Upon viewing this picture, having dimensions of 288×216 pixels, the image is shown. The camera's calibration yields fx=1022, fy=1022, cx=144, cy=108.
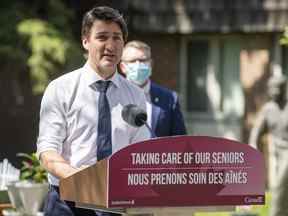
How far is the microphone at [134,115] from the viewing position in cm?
416

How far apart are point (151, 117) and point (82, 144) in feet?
9.31

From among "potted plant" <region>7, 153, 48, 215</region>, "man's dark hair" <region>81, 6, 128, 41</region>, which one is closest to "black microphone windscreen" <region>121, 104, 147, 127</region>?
"man's dark hair" <region>81, 6, 128, 41</region>

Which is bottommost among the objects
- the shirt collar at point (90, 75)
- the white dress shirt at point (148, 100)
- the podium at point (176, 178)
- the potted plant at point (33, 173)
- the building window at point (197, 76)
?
the podium at point (176, 178)

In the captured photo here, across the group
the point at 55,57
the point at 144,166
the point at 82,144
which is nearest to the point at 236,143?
the point at 144,166

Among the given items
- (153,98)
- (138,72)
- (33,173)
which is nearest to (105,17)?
(138,72)

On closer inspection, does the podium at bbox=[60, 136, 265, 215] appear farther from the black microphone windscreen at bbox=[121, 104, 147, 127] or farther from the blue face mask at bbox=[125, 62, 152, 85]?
the blue face mask at bbox=[125, 62, 152, 85]

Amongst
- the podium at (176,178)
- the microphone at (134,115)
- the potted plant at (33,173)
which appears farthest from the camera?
the potted plant at (33,173)

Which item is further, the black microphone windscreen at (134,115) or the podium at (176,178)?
the black microphone windscreen at (134,115)

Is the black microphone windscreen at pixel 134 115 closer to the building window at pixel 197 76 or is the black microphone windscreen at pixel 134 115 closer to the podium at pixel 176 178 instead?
the podium at pixel 176 178

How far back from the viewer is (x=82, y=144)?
4277mm

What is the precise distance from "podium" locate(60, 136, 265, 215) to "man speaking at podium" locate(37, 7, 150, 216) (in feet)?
1.57

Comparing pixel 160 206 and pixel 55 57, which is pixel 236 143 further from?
pixel 55 57

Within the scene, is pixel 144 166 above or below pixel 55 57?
below

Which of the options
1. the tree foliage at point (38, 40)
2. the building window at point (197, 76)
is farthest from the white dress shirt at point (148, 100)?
the building window at point (197, 76)
